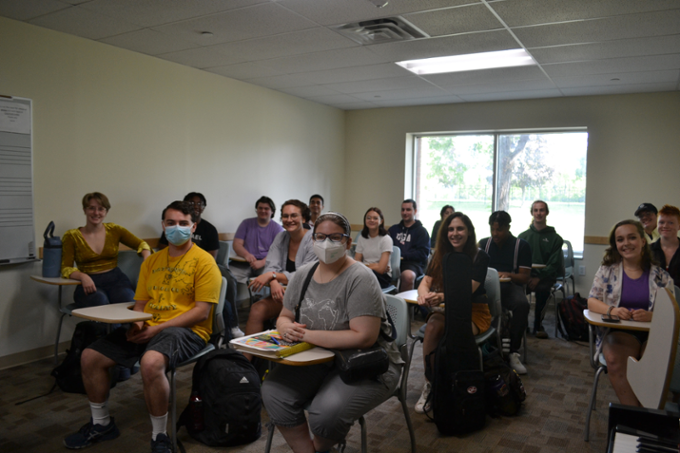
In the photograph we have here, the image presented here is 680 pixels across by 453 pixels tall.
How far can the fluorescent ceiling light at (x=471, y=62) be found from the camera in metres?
4.93

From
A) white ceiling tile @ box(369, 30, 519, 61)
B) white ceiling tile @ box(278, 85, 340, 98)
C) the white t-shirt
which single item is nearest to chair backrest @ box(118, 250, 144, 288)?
the white t-shirt

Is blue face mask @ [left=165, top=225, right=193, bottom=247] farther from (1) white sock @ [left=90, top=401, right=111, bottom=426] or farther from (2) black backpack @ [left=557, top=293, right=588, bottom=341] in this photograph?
(2) black backpack @ [left=557, top=293, right=588, bottom=341]

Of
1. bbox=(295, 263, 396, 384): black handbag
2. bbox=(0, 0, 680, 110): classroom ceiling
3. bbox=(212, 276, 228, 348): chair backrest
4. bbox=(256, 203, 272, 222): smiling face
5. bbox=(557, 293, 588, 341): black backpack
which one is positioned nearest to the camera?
bbox=(295, 263, 396, 384): black handbag

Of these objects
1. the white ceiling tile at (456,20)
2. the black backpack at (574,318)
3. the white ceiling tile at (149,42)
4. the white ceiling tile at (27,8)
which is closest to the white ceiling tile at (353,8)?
the white ceiling tile at (456,20)

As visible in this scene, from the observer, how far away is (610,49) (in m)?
4.53

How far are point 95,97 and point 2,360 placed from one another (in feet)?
7.79

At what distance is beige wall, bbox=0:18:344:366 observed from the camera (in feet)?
13.6

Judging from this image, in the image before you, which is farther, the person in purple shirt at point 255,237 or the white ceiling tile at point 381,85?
the white ceiling tile at point 381,85

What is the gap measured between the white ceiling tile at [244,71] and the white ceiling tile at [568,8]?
8.85 ft

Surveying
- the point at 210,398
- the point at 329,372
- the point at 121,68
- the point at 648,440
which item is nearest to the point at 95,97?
the point at 121,68

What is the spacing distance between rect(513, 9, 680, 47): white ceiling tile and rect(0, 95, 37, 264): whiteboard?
4.05 meters

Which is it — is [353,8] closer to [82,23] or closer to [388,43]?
[388,43]

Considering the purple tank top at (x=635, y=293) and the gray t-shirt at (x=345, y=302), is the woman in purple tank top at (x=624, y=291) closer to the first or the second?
the purple tank top at (x=635, y=293)

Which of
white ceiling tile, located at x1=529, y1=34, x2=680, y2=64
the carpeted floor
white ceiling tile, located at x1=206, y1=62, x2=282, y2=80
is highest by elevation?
white ceiling tile, located at x1=529, y1=34, x2=680, y2=64
